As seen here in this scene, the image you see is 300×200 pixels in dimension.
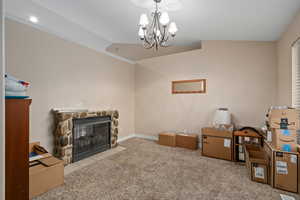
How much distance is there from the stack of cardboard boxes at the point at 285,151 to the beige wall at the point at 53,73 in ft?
11.5

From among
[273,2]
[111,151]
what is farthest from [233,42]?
[111,151]

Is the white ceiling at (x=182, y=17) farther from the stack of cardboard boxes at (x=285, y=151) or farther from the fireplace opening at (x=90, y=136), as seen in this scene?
the fireplace opening at (x=90, y=136)

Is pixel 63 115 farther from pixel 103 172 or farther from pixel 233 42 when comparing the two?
pixel 233 42

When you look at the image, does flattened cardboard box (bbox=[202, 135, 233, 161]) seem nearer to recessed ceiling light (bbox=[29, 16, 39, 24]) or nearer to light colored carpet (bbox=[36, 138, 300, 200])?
light colored carpet (bbox=[36, 138, 300, 200])

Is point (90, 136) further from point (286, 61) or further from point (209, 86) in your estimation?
point (286, 61)

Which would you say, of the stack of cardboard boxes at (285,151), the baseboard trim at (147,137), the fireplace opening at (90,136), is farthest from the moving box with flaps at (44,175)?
the stack of cardboard boxes at (285,151)

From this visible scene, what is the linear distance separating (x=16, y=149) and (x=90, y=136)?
6.63 feet

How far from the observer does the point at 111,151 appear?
353 centimetres

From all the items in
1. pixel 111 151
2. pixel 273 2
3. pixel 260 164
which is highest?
pixel 273 2

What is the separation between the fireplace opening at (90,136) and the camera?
117 inches

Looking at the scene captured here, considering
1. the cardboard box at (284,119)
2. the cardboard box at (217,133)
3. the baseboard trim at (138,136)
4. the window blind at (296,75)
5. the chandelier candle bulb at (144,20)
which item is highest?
the chandelier candle bulb at (144,20)

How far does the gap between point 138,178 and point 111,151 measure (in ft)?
4.67

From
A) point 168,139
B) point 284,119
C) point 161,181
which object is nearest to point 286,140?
point 284,119

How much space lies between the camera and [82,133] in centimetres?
313
